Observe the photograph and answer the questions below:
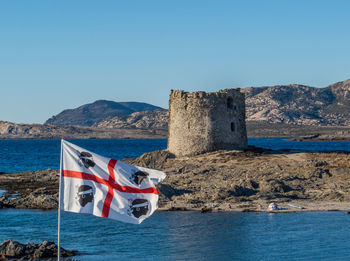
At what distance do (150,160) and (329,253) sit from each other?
2591 centimetres

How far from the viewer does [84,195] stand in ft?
50.0

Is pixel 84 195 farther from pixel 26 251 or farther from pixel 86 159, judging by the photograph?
pixel 26 251

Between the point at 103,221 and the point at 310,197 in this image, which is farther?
the point at 310,197

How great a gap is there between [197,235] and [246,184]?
418 inches

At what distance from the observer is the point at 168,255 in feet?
73.4

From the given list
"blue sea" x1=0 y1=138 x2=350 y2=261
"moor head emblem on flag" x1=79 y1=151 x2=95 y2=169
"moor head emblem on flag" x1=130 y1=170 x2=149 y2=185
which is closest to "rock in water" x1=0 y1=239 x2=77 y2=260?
"blue sea" x1=0 y1=138 x2=350 y2=261

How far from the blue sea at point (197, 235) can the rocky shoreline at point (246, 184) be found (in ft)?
8.30

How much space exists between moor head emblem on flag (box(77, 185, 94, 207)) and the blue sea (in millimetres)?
7115

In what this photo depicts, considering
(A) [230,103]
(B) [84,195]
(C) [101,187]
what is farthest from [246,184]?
(B) [84,195]

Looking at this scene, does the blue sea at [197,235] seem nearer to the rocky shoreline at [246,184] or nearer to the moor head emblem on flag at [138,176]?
the rocky shoreline at [246,184]

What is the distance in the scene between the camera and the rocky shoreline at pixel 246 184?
3306cm

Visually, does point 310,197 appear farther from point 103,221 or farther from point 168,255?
point 168,255

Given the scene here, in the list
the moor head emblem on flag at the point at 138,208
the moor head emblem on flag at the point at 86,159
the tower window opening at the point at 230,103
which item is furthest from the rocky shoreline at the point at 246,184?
the moor head emblem on flag at the point at 86,159

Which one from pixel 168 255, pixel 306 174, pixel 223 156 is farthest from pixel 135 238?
pixel 223 156
